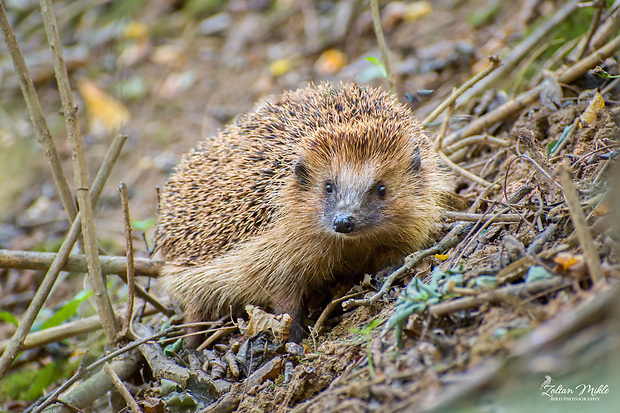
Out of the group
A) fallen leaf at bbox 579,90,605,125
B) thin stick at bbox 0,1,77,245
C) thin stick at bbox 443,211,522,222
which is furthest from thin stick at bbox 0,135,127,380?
fallen leaf at bbox 579,90,605,125

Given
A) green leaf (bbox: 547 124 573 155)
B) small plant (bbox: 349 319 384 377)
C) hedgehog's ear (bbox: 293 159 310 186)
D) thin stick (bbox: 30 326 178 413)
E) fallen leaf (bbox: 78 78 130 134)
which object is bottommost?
small plant (bbox: 349 319 384 377)

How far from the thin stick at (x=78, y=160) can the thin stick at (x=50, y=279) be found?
0.44 feet

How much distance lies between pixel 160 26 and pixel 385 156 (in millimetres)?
9710

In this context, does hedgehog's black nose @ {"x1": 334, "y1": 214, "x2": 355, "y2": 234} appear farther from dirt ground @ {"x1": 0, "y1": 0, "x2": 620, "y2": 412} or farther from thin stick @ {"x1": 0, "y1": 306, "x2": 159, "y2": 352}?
thin stick @ {"x1": 0, "y1": 306, "x2": 159, "y2": 352}

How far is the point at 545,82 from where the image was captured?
18.1 ft

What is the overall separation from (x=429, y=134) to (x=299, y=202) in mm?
2659

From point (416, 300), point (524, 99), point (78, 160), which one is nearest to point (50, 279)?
point (78, 160)

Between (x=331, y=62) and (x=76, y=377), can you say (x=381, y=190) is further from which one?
(x=331, y=62)

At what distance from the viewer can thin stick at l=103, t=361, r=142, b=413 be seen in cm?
388

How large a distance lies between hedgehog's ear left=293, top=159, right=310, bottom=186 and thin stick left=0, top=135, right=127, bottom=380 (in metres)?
1.36

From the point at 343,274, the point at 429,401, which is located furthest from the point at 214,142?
the point at 429,401

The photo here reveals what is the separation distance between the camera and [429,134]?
678 cm

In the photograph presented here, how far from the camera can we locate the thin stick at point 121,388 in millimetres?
3882

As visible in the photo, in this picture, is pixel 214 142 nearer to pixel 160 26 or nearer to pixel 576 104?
pixel 576 104
